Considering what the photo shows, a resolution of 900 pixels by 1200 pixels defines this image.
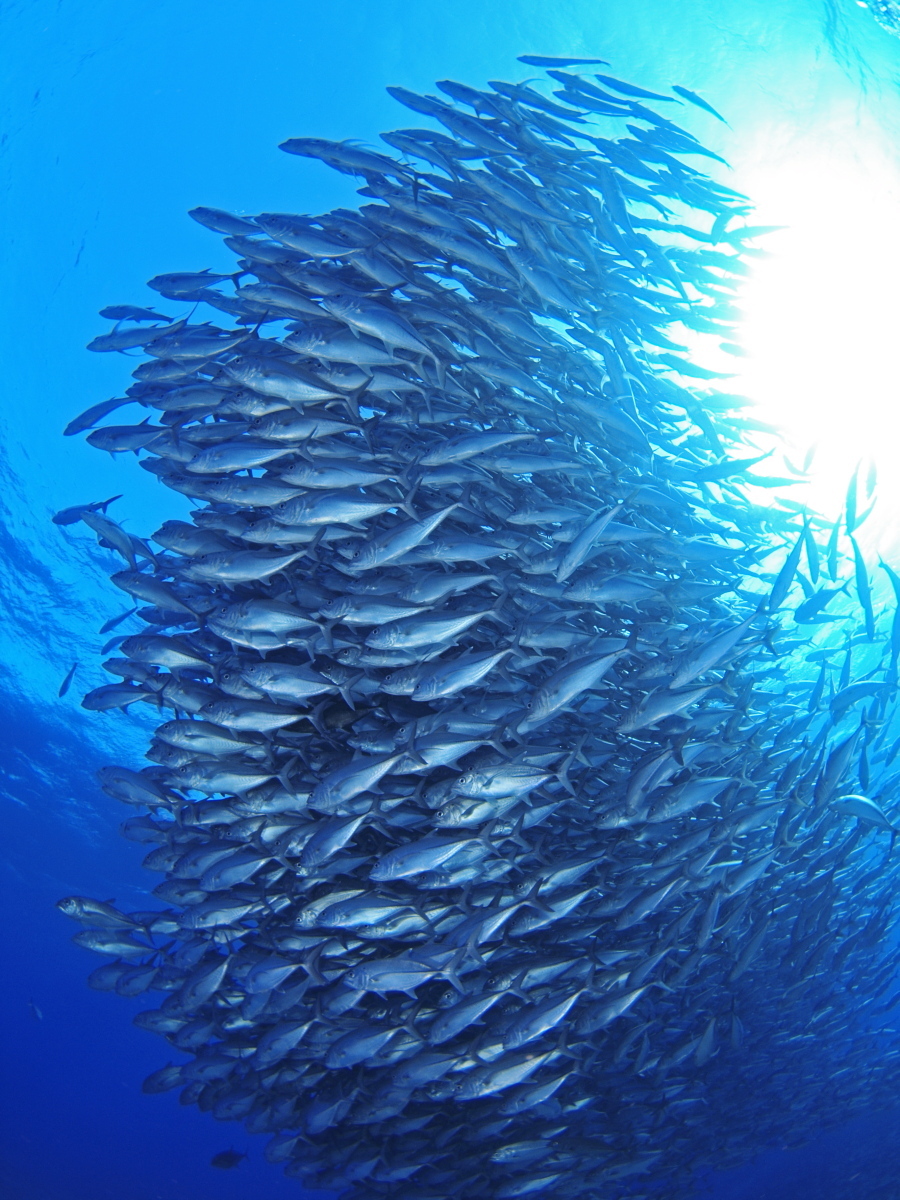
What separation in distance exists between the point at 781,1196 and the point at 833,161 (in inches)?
1157

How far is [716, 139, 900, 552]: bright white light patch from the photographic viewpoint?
8430mm

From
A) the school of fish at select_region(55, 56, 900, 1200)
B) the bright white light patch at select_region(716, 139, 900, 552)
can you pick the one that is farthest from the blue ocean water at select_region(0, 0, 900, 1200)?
the school of fish at select_region(55, 56, 900, 1200)

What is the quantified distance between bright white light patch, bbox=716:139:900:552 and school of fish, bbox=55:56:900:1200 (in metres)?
3.24

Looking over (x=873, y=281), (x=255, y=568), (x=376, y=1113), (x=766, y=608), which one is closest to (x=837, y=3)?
(x=873, y=281)

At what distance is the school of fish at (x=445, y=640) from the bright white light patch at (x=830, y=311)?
3.24 m

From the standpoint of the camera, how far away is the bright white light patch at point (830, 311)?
332 inches

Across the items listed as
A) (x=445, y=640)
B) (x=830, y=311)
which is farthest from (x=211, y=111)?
(x=830, y=311)

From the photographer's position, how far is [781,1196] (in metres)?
21.5

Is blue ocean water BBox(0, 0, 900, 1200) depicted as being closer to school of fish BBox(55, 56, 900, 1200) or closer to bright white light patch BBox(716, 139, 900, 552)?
bright white light patch BBox(716, 139, 900, 552)

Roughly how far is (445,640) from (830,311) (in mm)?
9196

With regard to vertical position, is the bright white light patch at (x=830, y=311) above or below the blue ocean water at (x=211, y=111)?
below

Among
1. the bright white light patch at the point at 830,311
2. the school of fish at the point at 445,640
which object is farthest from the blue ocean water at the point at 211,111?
the school of fish at the point at 445,640

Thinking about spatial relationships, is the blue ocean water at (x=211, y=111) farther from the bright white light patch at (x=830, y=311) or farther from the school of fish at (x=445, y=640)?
the school of fish at (x=445, y=640)

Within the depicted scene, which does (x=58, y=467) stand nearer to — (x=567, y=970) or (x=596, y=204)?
(x=596, y=204)
